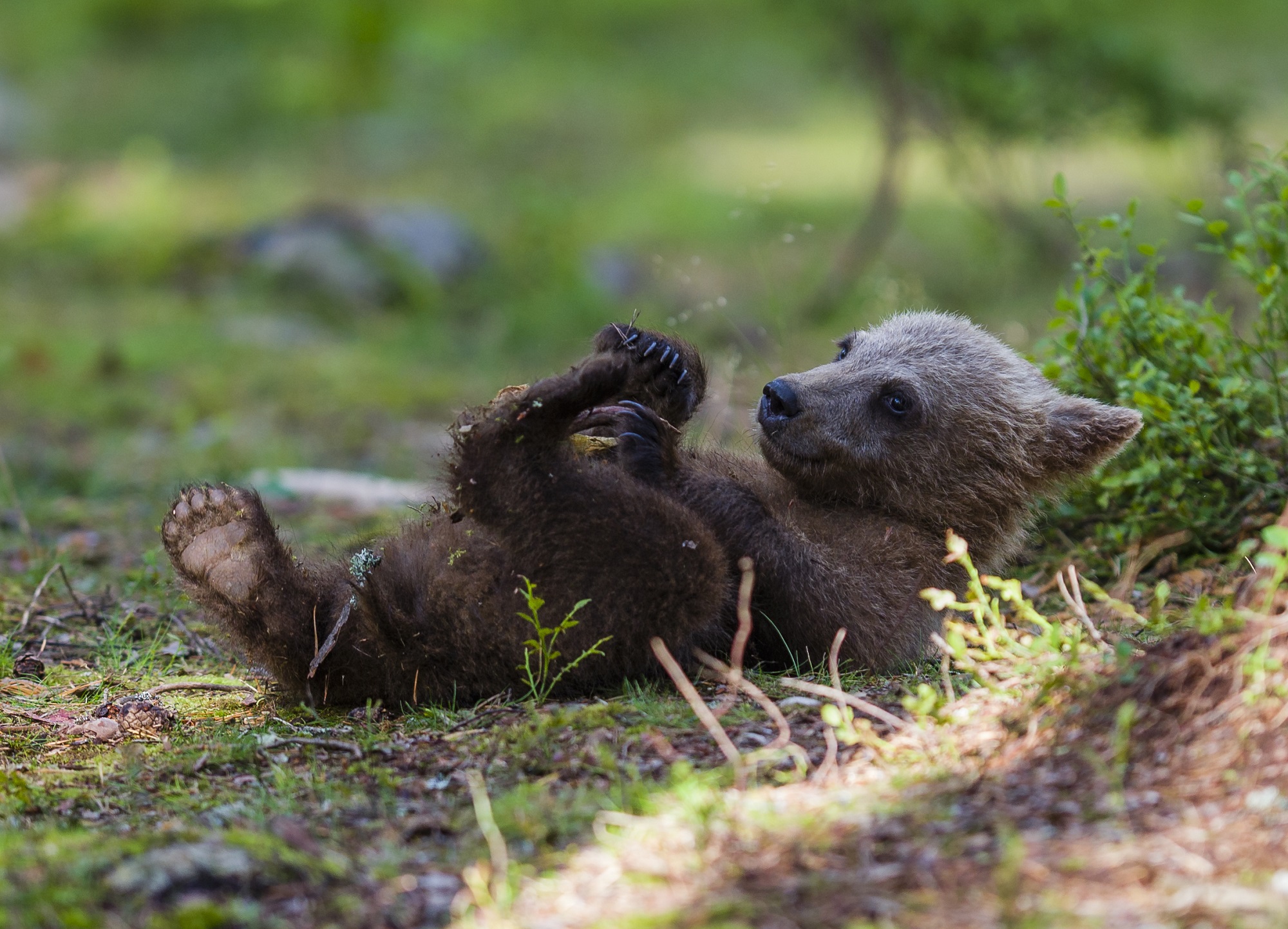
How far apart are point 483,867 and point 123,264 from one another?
12.4 metres

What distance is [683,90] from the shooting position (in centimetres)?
2359

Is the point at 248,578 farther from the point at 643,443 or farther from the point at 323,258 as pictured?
the point at 323,258

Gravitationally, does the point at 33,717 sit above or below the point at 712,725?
below

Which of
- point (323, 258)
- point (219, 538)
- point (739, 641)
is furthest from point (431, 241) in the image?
point (739, 641)

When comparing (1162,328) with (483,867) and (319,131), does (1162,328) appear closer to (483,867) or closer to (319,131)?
(483,867)

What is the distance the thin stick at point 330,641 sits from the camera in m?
4.19

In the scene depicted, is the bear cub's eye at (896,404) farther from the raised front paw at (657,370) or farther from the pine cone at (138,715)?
the pine cone at (138,715)

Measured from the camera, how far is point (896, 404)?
505 centimetres

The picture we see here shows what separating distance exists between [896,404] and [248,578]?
250 centimetres

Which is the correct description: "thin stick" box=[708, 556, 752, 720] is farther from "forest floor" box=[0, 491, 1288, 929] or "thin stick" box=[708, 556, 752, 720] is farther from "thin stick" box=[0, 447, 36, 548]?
"thin stick" box=[0, 447, 36, 548]

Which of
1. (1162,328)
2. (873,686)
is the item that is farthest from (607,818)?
(1162,328)

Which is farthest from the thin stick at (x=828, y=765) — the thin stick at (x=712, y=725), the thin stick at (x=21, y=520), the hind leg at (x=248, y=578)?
the thin stick at (x=21, y=520)

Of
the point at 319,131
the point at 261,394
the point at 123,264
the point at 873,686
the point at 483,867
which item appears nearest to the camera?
the point at 483,867

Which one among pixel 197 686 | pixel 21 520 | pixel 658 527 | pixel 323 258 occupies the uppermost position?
pixel 323 258
